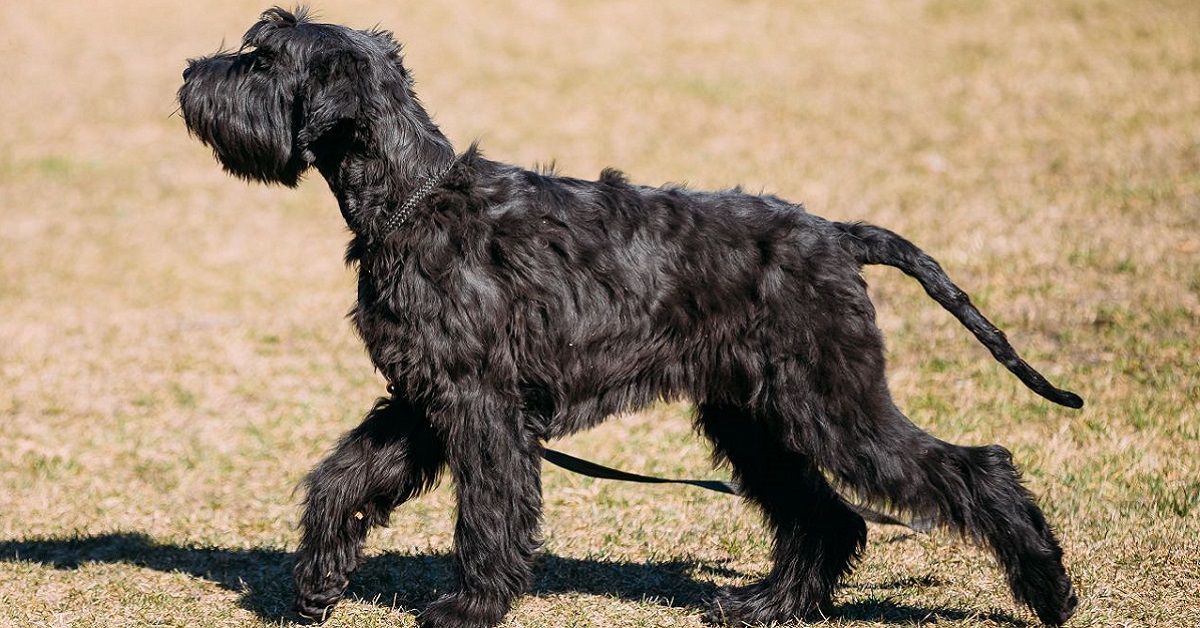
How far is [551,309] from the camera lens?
494 cm

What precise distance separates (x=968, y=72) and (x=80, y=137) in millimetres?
12328

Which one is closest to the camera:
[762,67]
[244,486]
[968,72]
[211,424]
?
[244,486]

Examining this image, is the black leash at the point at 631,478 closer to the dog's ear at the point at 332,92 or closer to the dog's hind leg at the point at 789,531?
the dog's hind leg at the point at 789,531

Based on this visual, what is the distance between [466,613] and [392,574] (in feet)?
3.42

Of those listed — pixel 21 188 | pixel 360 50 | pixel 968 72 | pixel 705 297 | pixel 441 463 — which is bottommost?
pixel 441 463

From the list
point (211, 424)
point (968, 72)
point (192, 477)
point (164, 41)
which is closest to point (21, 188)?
point (164, 41)

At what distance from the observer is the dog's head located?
15.9ft

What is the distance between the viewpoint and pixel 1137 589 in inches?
217

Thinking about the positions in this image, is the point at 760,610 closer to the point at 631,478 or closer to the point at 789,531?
the point at 789,531

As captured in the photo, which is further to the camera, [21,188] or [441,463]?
[21,188]

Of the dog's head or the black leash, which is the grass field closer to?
the black leash

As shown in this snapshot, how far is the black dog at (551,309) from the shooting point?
4859 mm

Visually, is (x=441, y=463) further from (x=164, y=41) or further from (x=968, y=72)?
(x=164, y=41)

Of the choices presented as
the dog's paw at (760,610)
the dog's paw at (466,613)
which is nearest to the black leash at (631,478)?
the dog's paw at (760,610)
